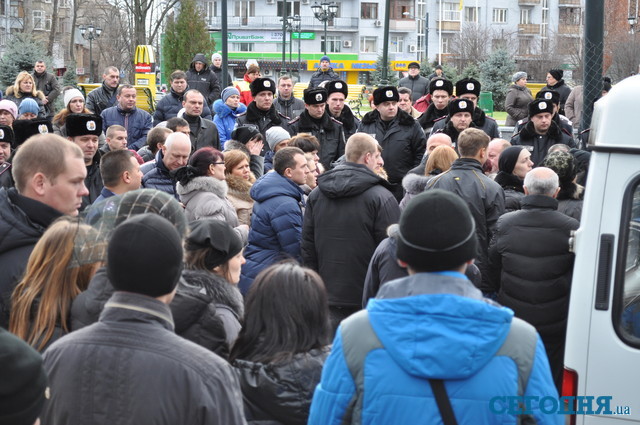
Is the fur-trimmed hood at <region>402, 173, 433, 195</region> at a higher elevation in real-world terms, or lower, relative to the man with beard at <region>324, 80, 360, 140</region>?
lower

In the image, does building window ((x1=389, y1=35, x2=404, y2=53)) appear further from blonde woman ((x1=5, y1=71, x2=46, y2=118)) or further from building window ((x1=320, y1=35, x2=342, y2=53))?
blonde woman ((x1=5, y1=71, x2=46, y2=118))

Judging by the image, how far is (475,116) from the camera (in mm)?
11227

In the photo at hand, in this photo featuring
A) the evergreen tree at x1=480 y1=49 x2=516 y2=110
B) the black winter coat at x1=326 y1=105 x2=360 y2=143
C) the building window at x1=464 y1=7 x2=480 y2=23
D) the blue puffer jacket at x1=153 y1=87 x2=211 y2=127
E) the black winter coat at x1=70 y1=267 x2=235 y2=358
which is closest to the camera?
the black winter coat at x1=70 y1=267 x2=235 y2=358

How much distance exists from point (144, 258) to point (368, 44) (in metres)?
91.9

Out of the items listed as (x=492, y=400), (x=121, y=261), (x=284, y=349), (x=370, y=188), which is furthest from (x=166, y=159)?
(x=492, y=400)

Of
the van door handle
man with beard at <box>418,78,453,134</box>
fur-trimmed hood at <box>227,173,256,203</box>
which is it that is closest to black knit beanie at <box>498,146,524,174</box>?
fur-trimmed hood at <box>227,173,256,203</box>

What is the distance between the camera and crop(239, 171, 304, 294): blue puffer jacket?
688 centimetres

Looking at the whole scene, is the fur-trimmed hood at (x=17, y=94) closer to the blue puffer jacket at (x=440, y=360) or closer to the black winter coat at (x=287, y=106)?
the black winter coat at (x=287, y=106)

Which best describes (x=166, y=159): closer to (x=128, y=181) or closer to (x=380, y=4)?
(x=128, y=181)

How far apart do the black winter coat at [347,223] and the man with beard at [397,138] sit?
4.27 meters

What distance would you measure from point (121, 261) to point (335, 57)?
3570 inches

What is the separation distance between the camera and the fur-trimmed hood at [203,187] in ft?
22.0

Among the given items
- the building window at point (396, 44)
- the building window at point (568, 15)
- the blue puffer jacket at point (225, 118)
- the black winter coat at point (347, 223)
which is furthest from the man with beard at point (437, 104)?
the building window at point (396, 44)

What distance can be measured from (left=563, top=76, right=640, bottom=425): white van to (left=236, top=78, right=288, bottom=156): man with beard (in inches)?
313
